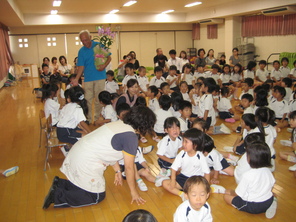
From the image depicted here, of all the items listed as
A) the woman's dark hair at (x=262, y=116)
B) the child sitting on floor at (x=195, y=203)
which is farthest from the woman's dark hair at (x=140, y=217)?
the woman's dark hair at (x=262, y=116)

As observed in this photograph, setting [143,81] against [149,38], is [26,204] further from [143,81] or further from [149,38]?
[149,38]

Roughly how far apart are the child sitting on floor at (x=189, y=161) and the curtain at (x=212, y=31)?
12588 millimetres

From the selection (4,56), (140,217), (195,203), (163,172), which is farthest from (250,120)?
(4,56)

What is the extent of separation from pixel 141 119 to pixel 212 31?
13.2 meters

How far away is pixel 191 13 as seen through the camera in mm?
14234

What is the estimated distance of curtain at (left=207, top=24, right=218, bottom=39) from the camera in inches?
567

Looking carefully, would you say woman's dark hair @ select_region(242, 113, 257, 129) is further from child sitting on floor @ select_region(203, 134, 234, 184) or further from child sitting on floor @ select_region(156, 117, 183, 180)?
child sitting on floor @ select_region(156, 117, 183, 180)

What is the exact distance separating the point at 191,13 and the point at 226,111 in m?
9.50

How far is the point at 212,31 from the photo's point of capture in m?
14.7

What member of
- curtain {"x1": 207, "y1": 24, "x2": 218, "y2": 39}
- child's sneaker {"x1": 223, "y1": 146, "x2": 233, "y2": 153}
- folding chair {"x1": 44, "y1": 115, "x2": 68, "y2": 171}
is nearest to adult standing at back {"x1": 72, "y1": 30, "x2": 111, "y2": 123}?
folding chair {"x1": 44, "y1": 115, "x2": 68, "y2": 171}

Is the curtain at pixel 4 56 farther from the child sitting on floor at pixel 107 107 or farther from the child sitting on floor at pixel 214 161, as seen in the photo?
the child sitting on floor at pixel 214 161

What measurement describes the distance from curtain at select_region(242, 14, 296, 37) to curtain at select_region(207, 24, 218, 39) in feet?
6.42

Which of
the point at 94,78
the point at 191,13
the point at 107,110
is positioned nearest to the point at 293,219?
the point at 107,110

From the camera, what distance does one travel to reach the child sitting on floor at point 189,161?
9.08 feet
